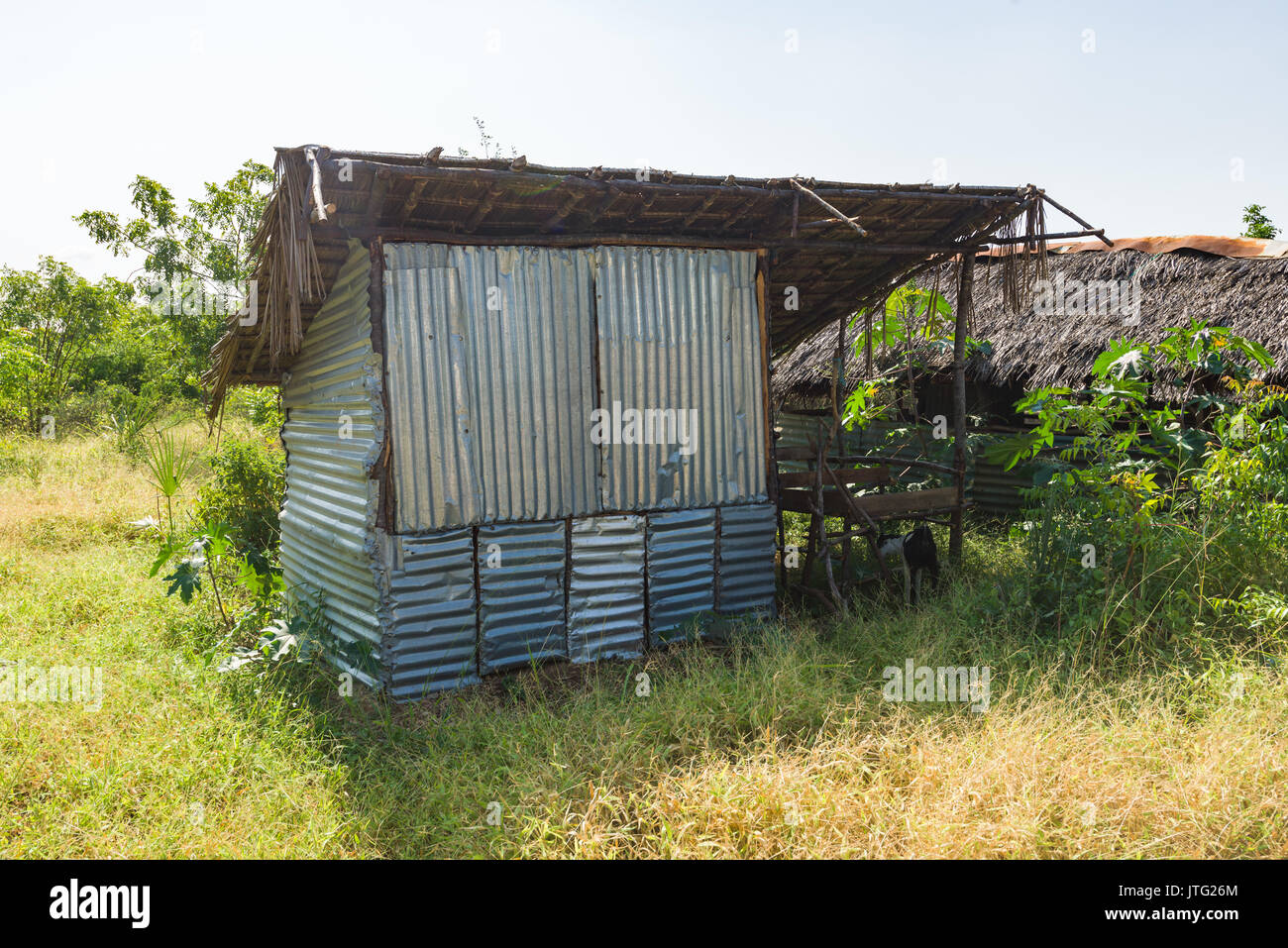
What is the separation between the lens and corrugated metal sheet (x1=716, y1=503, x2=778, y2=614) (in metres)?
6.80

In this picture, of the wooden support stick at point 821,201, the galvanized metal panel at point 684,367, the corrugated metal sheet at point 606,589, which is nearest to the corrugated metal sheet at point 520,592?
the corrugated metal sheet at point 606,589

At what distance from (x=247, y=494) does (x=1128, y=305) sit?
11.1 m

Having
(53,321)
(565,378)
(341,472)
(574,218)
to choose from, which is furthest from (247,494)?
(53,321)

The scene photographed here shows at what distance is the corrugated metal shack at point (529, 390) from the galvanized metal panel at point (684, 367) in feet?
0.06

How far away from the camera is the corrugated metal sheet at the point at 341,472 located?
18.9 feet

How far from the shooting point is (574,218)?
6.19 m

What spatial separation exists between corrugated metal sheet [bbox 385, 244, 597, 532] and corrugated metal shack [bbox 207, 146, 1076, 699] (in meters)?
0.01

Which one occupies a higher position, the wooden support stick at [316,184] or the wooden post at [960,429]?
the wooden support stick at [316,184]

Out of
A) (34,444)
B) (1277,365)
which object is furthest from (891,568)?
(34,444)

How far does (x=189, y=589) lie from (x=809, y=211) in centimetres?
585

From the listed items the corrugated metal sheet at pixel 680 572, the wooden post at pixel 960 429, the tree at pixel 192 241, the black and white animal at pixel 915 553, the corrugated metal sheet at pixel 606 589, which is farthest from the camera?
the tree at pixel 192 241

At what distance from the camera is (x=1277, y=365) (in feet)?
29.3

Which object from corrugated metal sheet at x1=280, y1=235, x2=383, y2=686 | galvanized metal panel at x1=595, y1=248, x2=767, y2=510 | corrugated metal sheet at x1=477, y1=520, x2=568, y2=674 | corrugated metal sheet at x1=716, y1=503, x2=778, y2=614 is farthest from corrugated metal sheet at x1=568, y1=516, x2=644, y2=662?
corrugated metal sheet at x1=280, y1=235, x2=383, y2=686

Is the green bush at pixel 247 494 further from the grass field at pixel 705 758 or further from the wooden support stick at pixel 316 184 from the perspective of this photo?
the wooden support stick at pixel 316 184
